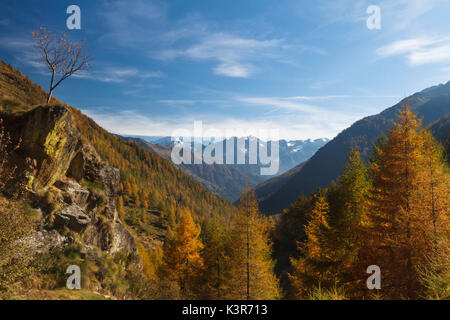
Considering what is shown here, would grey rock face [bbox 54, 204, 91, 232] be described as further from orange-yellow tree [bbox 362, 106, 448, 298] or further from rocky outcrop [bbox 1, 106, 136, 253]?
orange-yellow tree [bbox 362, 106, 448, 298]

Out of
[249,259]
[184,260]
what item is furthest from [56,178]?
[249,259]

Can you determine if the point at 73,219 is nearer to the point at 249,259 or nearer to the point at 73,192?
A: the point at 73,192

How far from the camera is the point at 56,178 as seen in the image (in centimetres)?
1611

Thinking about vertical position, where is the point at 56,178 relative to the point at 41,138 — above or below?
below

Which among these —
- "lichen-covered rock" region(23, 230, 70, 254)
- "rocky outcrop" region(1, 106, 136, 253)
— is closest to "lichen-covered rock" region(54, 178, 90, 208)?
"rocky outcrop" region(1, 106, 136, 253)

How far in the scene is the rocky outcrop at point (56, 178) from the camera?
13.5m

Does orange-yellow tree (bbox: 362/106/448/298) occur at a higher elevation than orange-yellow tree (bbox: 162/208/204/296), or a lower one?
higher

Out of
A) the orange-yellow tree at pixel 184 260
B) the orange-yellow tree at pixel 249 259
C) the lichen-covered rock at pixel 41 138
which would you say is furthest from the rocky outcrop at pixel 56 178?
the orange-yellow tree at pixel 249 259

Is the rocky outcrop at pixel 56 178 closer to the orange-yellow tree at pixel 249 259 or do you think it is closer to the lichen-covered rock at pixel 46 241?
the lichen-covered rock at pixel 46 241

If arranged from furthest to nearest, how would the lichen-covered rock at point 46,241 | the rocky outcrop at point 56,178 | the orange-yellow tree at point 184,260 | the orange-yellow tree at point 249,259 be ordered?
the orange-yellow tree at point 184,260 → the orange-yellow tree at point 249,259 → the rocky outcrop at point 56,178 → the lichen-covered rock at point 46,241

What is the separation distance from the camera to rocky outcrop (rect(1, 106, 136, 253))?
13523mm

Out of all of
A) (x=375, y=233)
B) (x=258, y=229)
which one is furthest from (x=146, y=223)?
(x=375, y=233)
